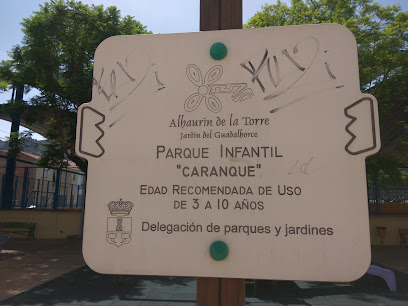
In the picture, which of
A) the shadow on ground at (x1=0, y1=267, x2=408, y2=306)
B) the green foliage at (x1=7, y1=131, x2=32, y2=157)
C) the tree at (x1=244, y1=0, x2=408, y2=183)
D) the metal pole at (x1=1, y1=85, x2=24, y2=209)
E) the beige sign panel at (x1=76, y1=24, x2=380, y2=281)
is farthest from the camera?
the metal pole at (x1=1, y1=85, x2=24, y2=209)

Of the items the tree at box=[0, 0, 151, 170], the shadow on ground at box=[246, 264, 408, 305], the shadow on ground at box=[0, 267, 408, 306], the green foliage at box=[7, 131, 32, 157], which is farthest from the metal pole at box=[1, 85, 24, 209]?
the shadow on ground at box=[246, 264, 408, 305]

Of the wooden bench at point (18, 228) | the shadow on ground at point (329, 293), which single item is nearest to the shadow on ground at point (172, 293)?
the shadow on ground at point (329, 293)

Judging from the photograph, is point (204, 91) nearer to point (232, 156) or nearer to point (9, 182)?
point (232, 156)

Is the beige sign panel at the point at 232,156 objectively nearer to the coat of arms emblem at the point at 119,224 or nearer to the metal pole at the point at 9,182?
the coat of arms emblem at the point at 119,224

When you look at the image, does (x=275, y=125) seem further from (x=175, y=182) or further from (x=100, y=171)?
(x=100, y=171)

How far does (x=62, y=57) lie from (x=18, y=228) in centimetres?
728

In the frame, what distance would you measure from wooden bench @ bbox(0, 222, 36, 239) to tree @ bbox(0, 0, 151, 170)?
11.5 feet

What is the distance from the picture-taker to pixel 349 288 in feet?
19.0

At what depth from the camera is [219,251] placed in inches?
44.2

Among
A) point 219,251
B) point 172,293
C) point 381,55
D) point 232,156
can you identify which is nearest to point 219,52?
point 232,156

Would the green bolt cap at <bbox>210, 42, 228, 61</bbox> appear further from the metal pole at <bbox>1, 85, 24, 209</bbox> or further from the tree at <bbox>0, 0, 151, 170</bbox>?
the metal pole at <bbox>1, 85, 24, 209</bbox>

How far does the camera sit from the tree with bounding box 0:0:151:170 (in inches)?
384

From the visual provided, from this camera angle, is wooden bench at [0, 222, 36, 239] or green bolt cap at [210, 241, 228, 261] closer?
green bolt cap at [210, 241, 228, 261]

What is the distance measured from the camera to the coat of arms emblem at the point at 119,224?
1190mm
